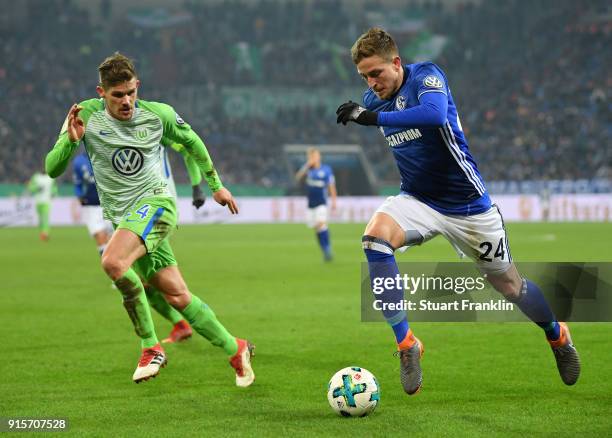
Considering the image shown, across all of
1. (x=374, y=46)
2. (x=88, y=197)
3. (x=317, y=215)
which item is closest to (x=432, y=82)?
(x=374, y=46)

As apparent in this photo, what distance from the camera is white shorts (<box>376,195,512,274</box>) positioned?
5.96 metres

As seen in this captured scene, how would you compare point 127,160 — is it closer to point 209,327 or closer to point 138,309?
point 138,309

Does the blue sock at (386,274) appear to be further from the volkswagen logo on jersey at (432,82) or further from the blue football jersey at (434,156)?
the volkswagen logo on jersey at (432,82)

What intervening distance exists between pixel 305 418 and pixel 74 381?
Answer: 6.78 feet

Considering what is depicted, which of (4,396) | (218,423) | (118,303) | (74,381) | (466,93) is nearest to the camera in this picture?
(218,423)

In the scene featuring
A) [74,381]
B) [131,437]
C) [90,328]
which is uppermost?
[131,437]

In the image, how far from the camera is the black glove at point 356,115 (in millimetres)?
5312

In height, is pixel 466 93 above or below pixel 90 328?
below

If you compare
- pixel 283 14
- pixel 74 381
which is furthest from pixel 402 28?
pixel 74 381

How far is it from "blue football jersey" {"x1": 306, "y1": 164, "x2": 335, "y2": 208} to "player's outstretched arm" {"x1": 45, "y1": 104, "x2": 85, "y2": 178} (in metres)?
12.8

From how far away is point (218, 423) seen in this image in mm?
5145

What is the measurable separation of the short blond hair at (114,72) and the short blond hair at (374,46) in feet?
5.20

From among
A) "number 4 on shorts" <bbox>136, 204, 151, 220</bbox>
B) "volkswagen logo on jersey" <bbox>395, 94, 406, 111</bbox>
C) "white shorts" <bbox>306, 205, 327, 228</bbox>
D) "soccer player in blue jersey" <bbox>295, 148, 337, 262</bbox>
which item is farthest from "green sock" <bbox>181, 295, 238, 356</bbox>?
"soccer player in blue jersey" <bbox>295, 148, 337, 262</bbox>

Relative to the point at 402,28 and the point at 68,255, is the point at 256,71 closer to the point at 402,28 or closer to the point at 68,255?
the point at 402,28
